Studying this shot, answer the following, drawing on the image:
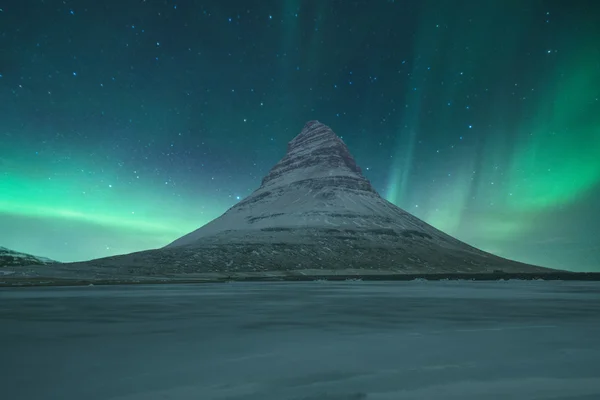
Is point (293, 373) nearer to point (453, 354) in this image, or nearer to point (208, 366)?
point (208, 366)

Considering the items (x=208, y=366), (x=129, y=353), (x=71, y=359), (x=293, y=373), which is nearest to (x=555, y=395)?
(x=293, y=373)

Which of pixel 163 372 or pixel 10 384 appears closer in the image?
pixel 10 384

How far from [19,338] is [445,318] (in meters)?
23.6

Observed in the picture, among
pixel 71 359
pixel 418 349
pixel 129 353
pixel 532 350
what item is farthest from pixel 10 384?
pixel 532 350

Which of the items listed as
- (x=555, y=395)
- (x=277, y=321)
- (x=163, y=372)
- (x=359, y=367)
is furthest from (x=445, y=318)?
(x=163, y=372)

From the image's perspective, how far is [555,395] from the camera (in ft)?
34.8

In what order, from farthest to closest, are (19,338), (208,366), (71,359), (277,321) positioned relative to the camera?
(277,321)
(19,338)
(71,359)
(208,366)

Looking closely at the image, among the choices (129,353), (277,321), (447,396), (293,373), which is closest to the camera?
(447,396)

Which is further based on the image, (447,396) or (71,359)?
(71,359)

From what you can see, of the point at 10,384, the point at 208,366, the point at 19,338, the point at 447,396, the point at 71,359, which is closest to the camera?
the point at 447,396

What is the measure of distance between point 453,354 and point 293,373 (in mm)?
6290

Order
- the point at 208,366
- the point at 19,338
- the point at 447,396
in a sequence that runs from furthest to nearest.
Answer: the point at 19,338 < the point at 208,366 < the point at 447,396

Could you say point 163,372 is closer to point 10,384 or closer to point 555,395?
point 10,384

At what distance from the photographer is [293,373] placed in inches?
520
